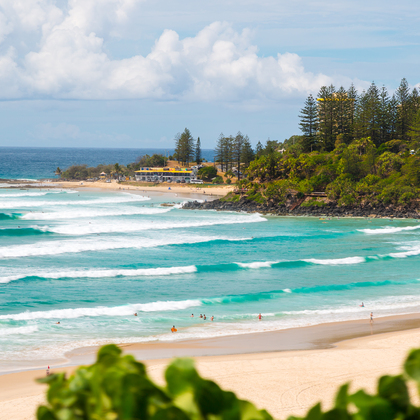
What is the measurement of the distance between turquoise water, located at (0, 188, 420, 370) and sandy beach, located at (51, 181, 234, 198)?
37.0 m

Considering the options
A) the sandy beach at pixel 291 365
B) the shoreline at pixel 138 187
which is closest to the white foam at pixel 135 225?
the sandy beach at pixel 291 365

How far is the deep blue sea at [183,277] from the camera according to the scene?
19141 millimetres

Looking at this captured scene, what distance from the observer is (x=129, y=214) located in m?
55.7

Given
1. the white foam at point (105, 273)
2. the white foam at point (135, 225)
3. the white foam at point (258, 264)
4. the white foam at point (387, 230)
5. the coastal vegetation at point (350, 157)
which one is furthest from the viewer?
the coastal vegetation at point (350, 157)

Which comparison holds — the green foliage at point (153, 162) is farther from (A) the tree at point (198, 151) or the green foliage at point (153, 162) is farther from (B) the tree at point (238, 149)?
(B) the tree at point (238, 149)

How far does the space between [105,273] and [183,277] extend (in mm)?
4592

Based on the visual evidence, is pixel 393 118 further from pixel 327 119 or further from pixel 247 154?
pixel 247 154

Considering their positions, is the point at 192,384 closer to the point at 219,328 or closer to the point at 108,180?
the point at 219,328

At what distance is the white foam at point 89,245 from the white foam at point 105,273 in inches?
242

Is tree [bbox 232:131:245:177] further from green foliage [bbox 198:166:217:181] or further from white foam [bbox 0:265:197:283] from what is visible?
white foam [bbox 0:265:197:283]

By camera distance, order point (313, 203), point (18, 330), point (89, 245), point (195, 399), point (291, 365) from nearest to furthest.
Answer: point (195, 399) < point (291, 365) < point (18, 330) < point (89, 245) < point (313, 203)

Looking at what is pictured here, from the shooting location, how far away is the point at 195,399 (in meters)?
1.95

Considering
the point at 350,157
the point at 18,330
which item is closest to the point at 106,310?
the point at 18,330

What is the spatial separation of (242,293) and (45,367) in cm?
1182
